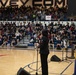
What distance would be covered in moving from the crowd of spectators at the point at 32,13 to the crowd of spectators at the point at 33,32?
1441 millimetres

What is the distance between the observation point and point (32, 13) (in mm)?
32938

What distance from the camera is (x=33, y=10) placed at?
3512cm

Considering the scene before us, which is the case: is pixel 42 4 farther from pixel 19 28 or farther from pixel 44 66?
pixel 44 66

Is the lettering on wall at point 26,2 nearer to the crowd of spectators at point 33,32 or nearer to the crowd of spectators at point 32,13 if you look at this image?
the crowd of spectators at point 32,13

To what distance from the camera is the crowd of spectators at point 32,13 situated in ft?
102

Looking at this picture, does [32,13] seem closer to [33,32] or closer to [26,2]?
[33,32]

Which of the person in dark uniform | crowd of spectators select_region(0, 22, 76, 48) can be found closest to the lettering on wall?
crowd of spectators select_region(0, 22, 76, 48)

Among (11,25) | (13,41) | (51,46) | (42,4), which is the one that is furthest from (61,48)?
(42,4)

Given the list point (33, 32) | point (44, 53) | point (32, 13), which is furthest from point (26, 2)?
point (44, 53)

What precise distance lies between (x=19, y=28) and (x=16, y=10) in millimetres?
6894

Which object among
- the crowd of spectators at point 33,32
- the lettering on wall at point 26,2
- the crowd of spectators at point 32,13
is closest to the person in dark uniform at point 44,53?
the crowd of spectators at point 33,32

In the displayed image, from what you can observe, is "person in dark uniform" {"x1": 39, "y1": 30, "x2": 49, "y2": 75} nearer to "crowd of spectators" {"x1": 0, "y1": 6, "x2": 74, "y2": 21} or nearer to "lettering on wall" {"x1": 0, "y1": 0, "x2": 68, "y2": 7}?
"crowd of spectators" {"x1": 0, "y1": 6, "x2": 74, "y2": 21}

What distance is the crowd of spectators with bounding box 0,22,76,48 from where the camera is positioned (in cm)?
2638

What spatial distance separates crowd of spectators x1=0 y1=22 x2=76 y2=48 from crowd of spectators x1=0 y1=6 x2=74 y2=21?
4.73ft
